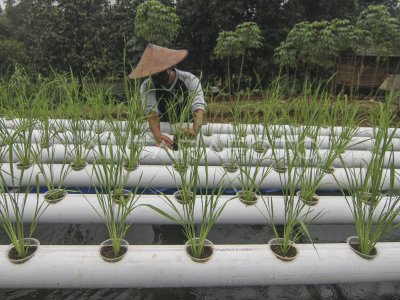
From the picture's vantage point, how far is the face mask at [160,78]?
2.43 m

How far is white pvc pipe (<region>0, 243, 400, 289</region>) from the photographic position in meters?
1.06

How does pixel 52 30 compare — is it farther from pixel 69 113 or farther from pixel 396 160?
pixel 396 160

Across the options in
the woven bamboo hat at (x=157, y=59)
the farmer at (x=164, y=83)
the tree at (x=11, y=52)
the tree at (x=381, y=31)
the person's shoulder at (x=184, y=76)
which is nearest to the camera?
the farmer at (x=164, y=83)

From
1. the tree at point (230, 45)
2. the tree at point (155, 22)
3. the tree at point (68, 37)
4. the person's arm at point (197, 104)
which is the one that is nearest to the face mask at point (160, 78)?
the person's arm at point (197, 104)

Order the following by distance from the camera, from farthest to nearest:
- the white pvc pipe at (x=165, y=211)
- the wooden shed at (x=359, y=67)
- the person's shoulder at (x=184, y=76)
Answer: the wooden shed at (x=359, y=67), the person's shoulder at (x=184, y=76), the white pvc pipe at (x=165, y=211)

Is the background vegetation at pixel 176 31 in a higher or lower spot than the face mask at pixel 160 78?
higher

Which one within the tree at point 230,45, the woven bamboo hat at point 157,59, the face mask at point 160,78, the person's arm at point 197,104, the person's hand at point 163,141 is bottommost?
the person's hand at point 163,141

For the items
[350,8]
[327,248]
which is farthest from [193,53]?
[327,248]

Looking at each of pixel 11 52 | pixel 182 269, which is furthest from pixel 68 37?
→ pixel 182 269

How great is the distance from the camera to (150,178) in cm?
176

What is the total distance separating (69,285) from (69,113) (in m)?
1.28

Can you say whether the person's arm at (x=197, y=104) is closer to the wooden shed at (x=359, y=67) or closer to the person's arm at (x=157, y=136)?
the person's arm at (x=157, y=136)

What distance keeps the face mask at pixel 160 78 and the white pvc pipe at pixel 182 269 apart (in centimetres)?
162

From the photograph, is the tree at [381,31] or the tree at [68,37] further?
the tree at [68,37]
